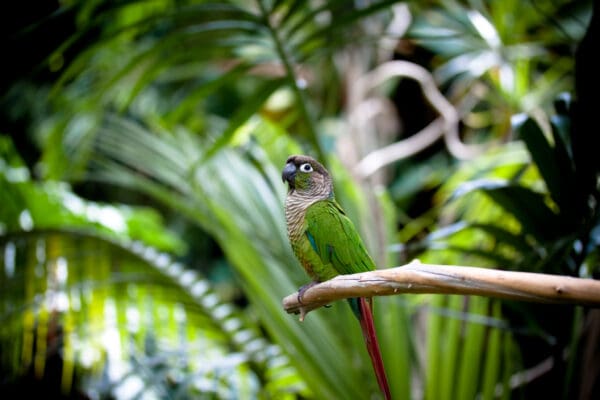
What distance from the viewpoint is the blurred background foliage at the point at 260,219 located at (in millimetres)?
991

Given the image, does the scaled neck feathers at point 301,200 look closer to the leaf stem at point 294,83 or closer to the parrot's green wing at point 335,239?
the parrot's green wing at point 335,239

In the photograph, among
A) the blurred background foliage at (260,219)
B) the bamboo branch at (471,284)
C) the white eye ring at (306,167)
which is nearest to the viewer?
the bamboo branch at (471,284)

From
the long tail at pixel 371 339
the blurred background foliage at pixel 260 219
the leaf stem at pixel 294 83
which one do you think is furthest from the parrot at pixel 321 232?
the leaf stem at pixel 294 83

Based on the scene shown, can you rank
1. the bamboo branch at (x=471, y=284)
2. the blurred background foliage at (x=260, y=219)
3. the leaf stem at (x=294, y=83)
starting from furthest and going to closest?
1. the leaf stem at (x=294, y=83)
2. the blurred background foliage at (x=260, y=219)
3. the bamboo branch at (x=471, y=284)

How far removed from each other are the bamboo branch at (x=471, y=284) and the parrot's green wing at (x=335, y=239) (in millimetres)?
65

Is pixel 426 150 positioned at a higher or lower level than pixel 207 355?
higher

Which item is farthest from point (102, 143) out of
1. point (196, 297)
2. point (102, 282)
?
point (196, 297)

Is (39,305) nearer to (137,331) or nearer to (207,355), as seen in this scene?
(137,331)

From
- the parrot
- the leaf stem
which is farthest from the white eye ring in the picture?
the leaf stem

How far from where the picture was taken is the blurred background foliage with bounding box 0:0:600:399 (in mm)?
991

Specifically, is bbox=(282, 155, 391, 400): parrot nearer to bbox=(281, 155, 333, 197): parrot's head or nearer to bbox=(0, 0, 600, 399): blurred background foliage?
bbox=(281, 155, 333, 197): parrot's head

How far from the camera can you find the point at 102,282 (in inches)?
59.9

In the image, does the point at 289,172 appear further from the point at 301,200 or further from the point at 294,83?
the point at 294,83

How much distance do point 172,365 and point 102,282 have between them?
0.29m
